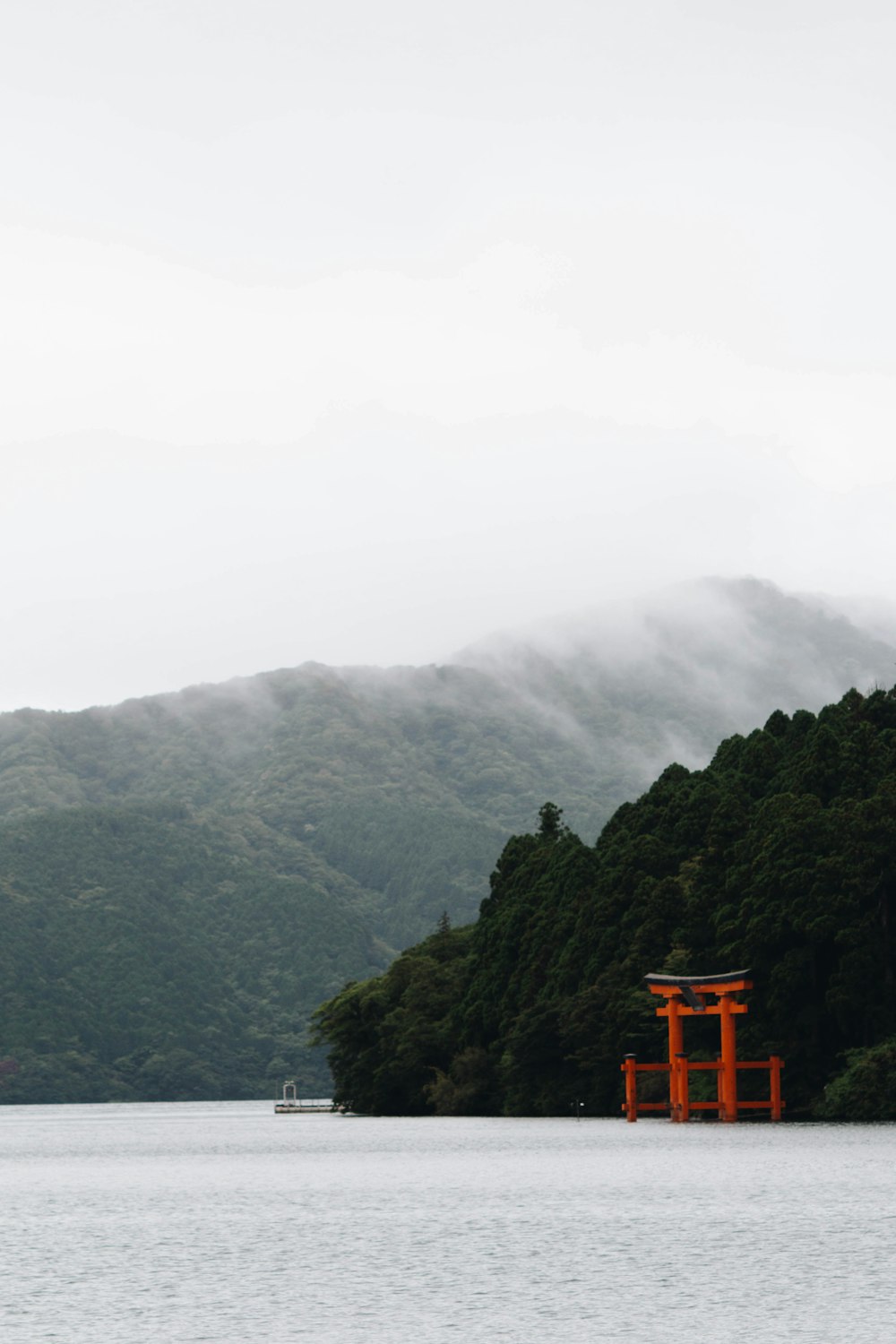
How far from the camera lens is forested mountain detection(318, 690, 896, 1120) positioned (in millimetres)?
62344

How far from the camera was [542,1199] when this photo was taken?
34562 mm

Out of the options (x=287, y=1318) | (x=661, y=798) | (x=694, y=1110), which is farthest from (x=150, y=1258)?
(x=661, y=798)

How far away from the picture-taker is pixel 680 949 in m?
71.6

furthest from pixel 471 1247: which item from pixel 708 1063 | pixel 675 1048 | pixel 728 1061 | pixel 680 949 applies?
pixel 680 949

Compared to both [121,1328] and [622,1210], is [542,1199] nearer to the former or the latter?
[622,1210]

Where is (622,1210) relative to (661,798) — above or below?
below

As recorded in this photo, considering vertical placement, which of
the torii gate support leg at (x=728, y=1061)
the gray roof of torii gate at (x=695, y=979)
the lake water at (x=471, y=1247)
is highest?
the gray roof of torii gate at (x=695, y=979)

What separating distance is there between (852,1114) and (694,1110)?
40.8 feet

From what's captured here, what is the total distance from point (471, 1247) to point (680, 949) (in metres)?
46.1

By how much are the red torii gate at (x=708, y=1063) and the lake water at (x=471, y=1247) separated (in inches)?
494

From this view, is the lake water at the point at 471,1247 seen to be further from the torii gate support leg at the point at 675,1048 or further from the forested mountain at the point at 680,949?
the torii gate support leg at the point at 675,1048

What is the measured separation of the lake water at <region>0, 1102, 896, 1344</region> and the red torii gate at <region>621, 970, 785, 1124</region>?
41.1 ft

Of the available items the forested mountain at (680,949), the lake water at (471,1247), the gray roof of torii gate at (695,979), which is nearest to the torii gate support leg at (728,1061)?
the gray roof of torii gate at (695,979)

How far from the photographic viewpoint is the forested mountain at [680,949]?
205ft
